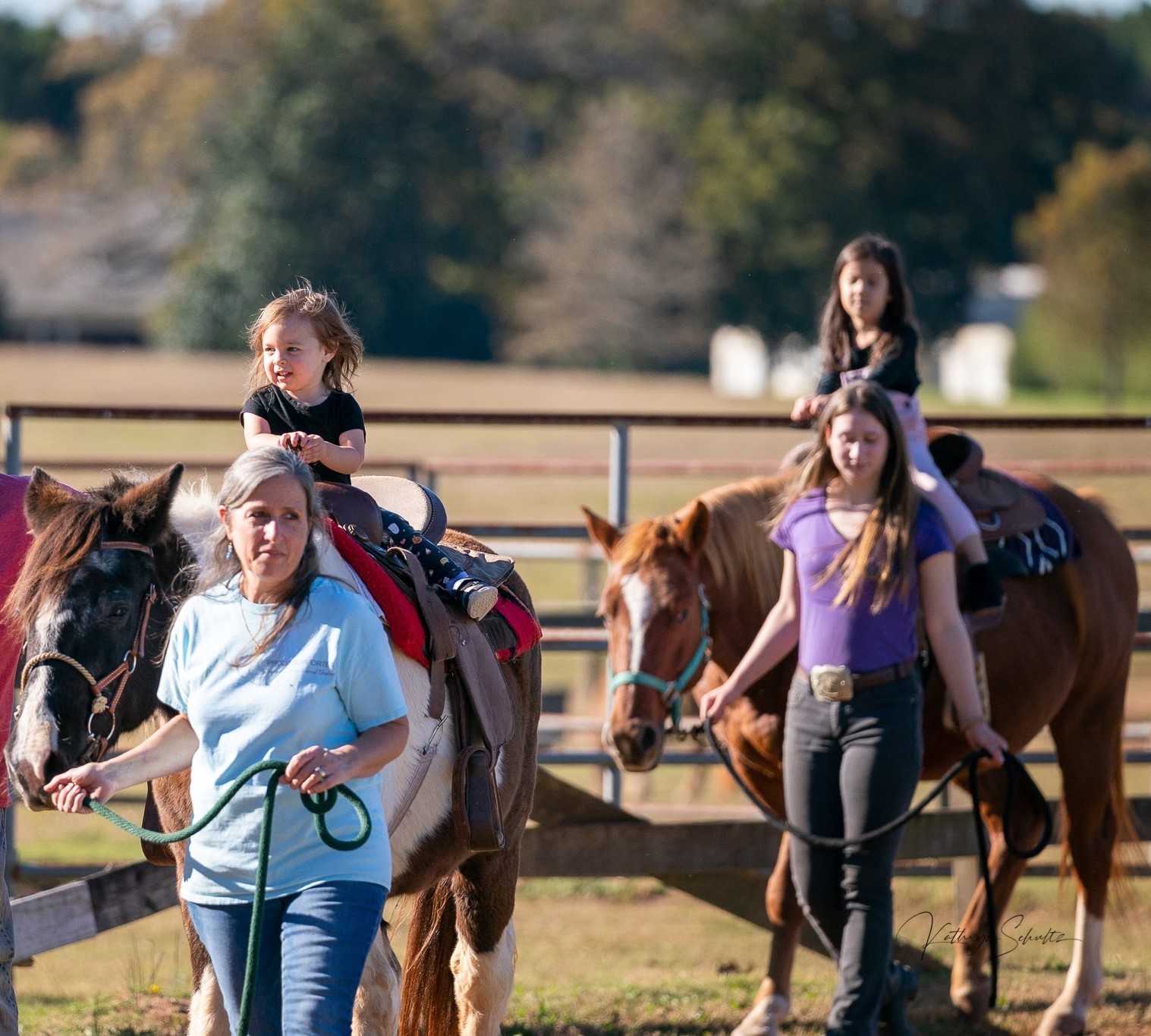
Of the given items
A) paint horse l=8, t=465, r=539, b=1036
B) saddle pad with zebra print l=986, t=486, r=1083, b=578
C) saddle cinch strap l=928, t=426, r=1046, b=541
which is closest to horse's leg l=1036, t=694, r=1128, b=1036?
saddle pad with zebra print l=986, t=486, r=1083, b=578

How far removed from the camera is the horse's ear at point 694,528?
16.4 ft

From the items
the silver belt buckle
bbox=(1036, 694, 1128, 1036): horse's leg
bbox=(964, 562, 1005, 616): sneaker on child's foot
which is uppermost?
bbox=(964, 562, 1005, 616): sneaker on child's foot

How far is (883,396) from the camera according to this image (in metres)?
4.09

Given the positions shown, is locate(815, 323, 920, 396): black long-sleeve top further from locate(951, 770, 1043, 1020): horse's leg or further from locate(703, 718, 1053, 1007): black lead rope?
locate(951, 770, 1043, 1020): horse's leg

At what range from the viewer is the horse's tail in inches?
165

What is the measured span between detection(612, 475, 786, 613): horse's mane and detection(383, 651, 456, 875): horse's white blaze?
1.47 meters

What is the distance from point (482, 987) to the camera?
4.13 metres

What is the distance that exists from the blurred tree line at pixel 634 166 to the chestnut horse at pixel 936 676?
136 feet

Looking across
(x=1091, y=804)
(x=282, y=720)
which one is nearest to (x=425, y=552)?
(x=282, y=720)

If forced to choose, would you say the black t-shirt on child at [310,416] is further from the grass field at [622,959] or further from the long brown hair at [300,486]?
the grass field at [622,959]

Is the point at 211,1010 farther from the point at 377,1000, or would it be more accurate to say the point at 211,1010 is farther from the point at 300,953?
the point at 300,953

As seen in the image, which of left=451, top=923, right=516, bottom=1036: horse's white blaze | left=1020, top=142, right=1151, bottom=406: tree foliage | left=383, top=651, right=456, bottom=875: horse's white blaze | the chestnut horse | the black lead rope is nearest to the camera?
left=383, top=651, right=456, bottom=875: horse's white blaze

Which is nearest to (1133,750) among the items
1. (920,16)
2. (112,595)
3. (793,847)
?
(793,847)

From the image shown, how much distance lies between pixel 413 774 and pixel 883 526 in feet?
4.38
